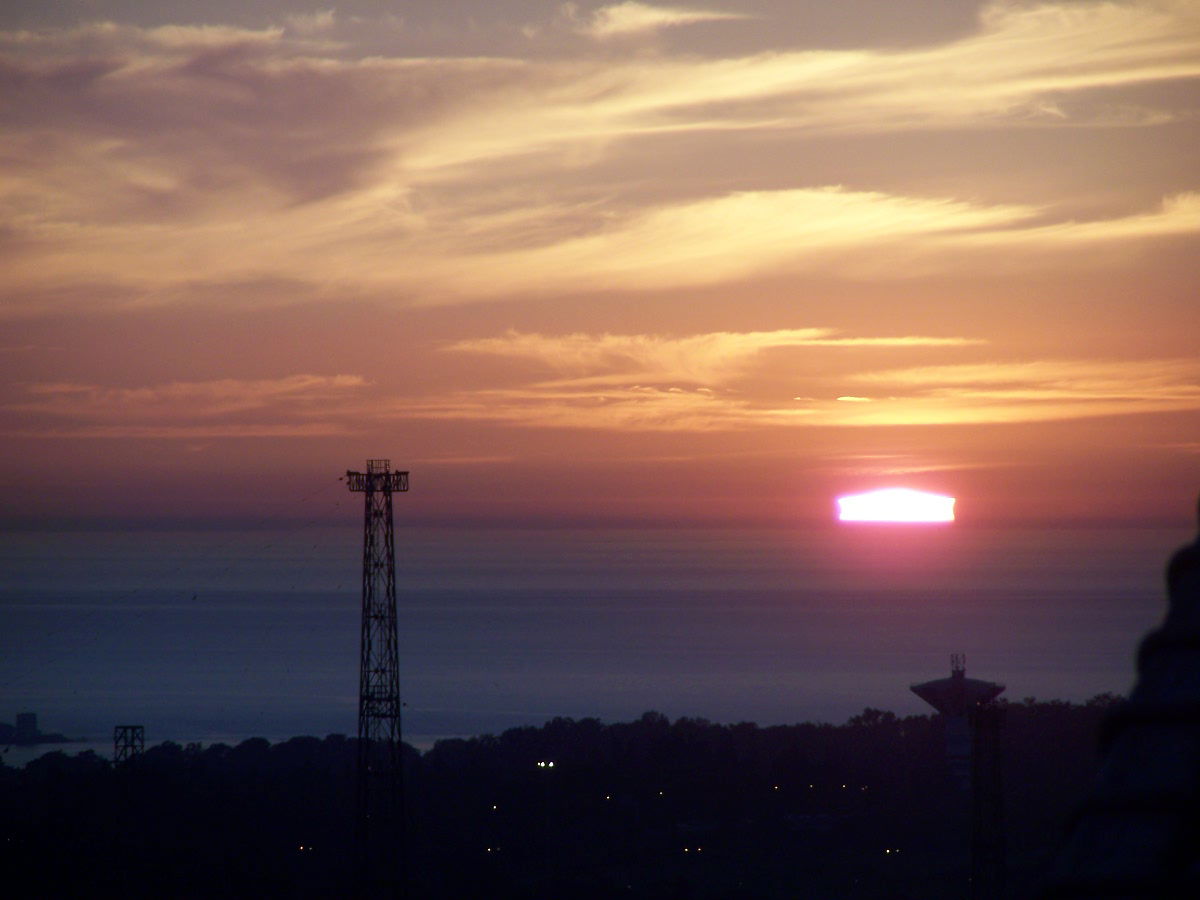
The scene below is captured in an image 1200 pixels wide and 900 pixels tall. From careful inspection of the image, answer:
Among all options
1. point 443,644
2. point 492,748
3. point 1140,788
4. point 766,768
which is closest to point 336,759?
point 492,748

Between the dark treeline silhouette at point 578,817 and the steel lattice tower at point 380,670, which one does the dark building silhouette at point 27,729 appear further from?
the steel lattice tower at point 380,670

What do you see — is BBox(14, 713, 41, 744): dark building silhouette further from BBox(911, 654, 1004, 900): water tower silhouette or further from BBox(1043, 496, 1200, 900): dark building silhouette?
BBox(1043, 496, 1200, 900): dark building silhouette

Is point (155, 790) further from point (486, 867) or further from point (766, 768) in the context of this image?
point (766, 768)

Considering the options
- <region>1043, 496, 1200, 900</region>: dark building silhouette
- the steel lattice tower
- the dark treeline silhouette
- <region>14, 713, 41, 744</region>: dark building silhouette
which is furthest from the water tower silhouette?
<region>14, 713, 41, 744</region>: dark building silhouette

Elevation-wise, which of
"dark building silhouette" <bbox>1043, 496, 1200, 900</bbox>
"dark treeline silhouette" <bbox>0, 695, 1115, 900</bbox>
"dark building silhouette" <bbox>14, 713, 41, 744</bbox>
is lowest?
"dark treeline silhouette" <bbox>0, 695, 1115, 900</bbox>

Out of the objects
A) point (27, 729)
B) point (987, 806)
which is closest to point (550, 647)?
point (27, 729)

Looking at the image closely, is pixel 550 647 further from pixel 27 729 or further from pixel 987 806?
pixel 987 806
